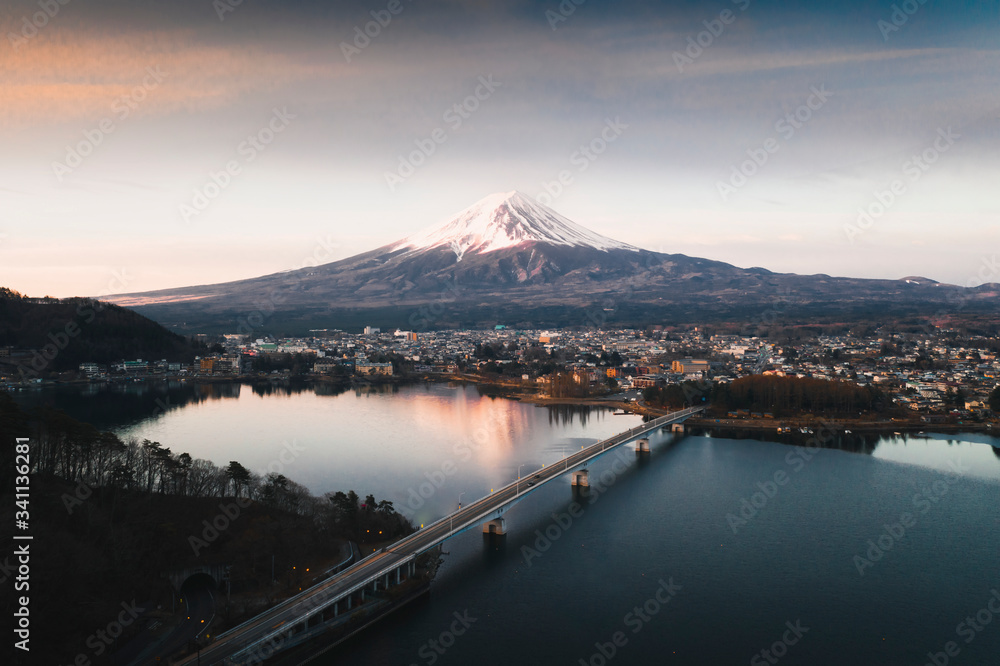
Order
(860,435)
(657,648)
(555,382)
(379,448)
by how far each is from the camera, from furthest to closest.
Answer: (555,382), (860,435), (379,448), (657,648)

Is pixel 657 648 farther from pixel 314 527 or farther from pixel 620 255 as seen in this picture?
pixel 620 255

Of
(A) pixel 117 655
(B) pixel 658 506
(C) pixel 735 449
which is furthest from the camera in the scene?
(C) pixel 735 449

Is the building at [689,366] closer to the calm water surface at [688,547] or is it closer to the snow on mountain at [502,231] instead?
the calm water surface at [688,547]

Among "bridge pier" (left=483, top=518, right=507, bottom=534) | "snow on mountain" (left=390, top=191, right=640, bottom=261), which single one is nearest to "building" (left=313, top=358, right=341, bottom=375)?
"bridge pier" (left=483, top=518, right=507, bottom=534)

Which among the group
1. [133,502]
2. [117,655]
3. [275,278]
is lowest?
[117,655]

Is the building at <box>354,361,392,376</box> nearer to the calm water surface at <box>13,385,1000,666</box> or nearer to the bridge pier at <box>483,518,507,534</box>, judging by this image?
the calm water surface at <box>13,385,1000,666</box>

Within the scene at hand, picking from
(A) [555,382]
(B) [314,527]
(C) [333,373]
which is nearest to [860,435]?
(A) [555,382]

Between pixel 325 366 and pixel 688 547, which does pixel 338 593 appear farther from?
pixel 325 366

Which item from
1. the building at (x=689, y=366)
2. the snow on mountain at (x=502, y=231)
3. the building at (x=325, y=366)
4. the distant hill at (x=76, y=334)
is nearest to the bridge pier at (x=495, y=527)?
the building at (x=689, y=366)
